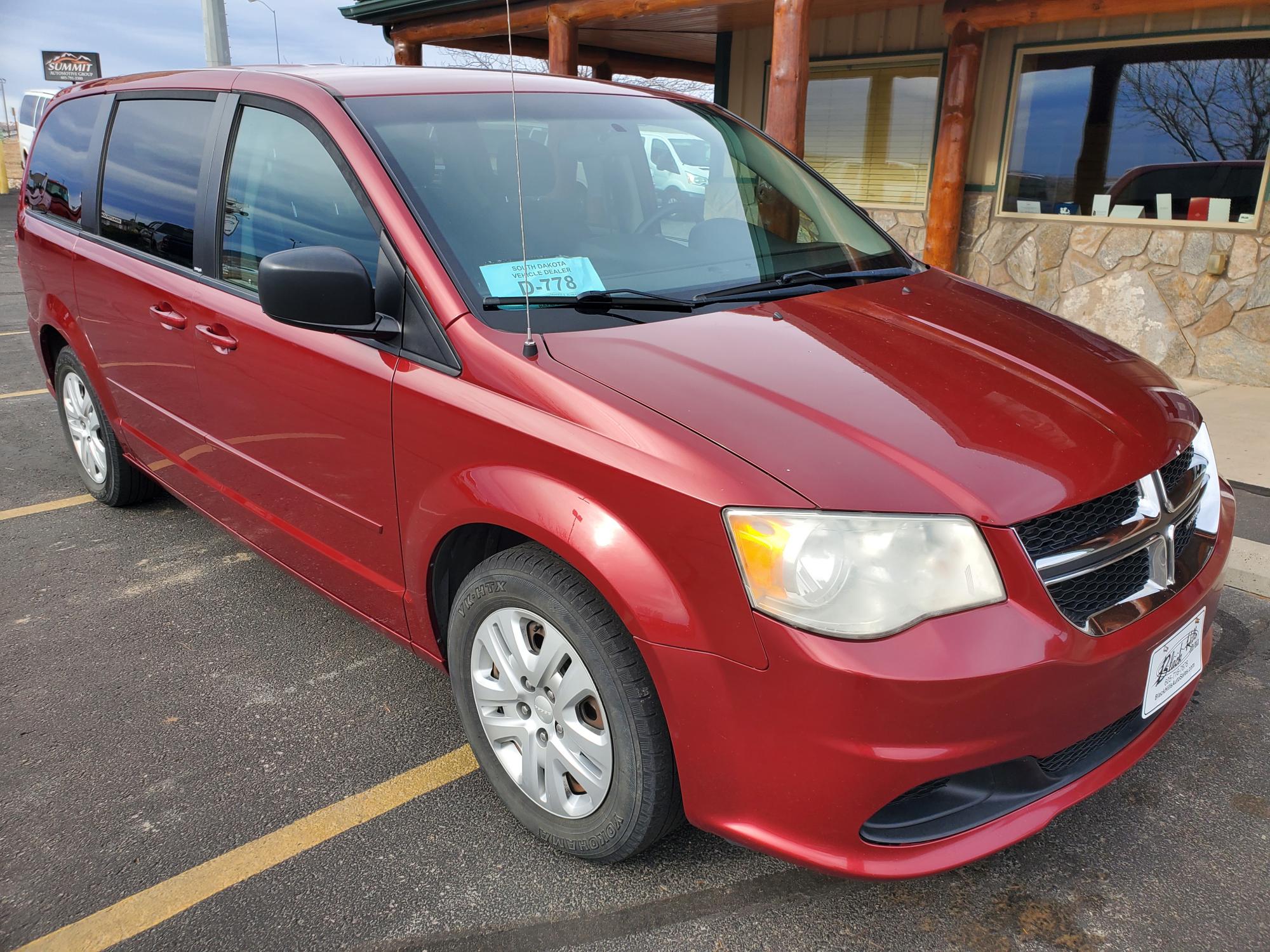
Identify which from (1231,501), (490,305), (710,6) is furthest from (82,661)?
(710,6)

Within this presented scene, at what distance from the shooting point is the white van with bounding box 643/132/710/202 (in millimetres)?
2996

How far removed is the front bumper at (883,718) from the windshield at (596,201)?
111 centimetres

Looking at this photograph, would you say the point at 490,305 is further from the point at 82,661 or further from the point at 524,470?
the point at 82,661

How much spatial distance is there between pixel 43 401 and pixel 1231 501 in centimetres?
674

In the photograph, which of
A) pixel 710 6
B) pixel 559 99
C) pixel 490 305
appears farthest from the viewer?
pixel 710 6

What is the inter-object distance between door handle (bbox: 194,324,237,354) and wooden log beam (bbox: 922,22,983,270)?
6326 mm

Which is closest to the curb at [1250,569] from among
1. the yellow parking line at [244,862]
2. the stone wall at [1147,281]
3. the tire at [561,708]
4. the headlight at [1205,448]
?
the headlight at [1205,448]

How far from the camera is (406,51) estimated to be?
11.9m

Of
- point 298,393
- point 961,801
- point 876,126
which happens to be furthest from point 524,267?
point 876,126

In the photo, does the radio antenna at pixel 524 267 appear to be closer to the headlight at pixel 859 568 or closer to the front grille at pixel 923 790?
the headlight at pixel 859 568

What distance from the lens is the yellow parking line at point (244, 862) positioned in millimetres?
2076

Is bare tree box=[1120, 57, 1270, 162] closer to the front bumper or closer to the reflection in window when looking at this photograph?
the front bumper

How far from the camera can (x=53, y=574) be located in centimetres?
382

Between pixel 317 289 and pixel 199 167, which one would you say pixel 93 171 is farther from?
pixel 317 289
